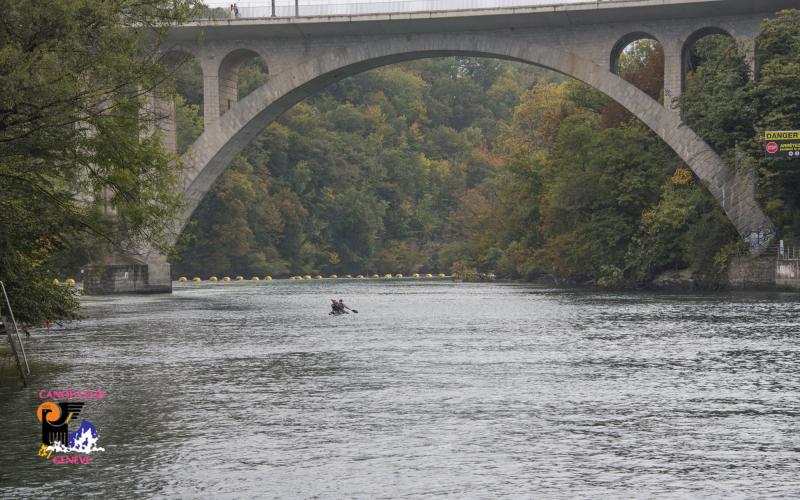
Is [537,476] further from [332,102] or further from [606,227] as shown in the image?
[332,102]

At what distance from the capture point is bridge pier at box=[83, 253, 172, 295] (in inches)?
2719

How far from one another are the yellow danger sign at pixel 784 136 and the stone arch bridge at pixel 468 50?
3980 millimetres

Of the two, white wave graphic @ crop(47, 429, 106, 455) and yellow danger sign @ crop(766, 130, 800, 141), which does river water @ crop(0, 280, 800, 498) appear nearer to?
white wave graphic @ crop(47, 429, 106, 455)

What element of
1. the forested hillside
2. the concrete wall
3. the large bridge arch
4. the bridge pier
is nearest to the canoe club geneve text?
the large bridge arch

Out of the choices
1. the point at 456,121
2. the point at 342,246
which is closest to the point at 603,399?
the point at 342,246

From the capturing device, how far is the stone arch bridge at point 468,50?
62.0 metres

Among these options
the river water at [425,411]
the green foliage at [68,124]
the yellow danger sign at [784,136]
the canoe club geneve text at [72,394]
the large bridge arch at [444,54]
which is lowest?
the river water at [425,411]

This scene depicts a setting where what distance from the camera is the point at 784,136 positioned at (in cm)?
5709

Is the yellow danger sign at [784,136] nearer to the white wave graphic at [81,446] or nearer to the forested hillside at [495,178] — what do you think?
the forested hillside at [495,178]

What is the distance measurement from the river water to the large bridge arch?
26123 mm

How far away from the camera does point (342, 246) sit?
130 metres

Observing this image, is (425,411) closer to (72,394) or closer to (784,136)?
(72,394)

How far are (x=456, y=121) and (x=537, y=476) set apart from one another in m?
151

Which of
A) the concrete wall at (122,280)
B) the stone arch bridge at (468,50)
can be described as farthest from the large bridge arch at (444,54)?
the concrete wall at (122,280)
